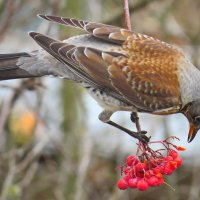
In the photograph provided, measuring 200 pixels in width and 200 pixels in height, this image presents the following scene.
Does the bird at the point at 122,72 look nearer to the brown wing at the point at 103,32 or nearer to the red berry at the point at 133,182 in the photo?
the brown wing at the point at 103,32

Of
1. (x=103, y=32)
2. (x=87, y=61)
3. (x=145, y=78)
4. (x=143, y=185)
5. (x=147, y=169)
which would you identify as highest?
(x=103, y=32)

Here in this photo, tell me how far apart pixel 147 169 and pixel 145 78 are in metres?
0.89

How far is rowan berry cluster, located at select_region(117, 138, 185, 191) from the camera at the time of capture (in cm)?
396

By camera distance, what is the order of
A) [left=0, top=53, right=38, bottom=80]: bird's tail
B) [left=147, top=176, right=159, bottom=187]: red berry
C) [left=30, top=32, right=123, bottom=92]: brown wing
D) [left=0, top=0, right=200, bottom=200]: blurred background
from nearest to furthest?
[left=147, top=176, right=159, bottom=187]: red berry < [left=30, top=32, right=123, bottom=92]: brown wing < [left=0, top=53, right=38, bottom=80]: bird's tail < [left=0, top=0, right=200, bottom=200]: blurred background

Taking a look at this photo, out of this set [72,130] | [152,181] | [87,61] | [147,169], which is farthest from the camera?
[72,130]

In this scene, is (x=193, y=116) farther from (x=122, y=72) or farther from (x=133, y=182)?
(x=133, y=182)

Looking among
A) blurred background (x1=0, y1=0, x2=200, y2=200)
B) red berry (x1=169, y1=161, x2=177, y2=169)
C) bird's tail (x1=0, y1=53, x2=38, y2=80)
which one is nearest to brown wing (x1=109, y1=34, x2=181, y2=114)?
bird's tail (x1=0, y1=53, x2=38, y2=80)

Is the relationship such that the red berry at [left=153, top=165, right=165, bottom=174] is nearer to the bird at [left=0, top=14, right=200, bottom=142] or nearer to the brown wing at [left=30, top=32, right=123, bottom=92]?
the bird at [left=0, top=14, right=200, bottom=142]

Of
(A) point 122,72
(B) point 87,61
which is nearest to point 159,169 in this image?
(A) point 122,72

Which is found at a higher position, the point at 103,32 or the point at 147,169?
the point at 103,32

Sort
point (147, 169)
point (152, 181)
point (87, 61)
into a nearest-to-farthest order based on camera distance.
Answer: point (152, 181) < point (147, 169) < point (87, 61)

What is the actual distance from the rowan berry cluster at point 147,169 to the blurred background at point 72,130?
1542 millimetres

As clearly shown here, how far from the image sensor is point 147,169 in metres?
4.05

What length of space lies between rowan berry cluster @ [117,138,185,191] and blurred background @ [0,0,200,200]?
1542 millimetres
